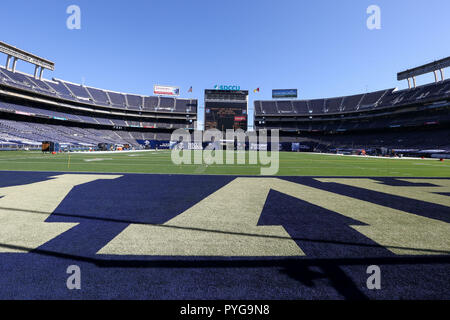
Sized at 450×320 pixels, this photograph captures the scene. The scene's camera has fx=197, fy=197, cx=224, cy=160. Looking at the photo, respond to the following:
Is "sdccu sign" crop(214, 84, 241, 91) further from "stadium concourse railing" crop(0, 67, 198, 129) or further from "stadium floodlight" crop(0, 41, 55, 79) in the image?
"stadium floodlight" crop(0, 41, 55, 79)

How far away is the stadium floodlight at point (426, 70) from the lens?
47.4 metres

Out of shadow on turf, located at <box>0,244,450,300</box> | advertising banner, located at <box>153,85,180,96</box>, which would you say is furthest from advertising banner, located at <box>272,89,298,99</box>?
shadow on turf, located at <box>0,244,450,300</box>

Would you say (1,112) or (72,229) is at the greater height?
(1,112)

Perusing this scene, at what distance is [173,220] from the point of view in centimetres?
404

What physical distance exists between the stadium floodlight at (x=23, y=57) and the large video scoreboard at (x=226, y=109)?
45374 mm

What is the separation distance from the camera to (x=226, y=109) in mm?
67062

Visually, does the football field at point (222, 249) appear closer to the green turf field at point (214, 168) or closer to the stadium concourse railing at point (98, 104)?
the green turf field at point (214, 168)

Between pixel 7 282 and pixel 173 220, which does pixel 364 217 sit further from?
pixel 7 282

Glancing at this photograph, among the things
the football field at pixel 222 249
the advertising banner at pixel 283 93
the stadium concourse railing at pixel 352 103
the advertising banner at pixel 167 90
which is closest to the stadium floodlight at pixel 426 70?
the stadium concourse railing at pixel 352 103

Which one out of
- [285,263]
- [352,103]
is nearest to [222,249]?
[285,263]

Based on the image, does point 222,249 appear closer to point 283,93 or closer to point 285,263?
point 285,263

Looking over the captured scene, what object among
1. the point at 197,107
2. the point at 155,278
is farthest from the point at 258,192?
the point at 197,107

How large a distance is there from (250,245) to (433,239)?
121 inches

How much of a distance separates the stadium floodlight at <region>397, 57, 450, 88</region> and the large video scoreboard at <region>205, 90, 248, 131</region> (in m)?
46.2
